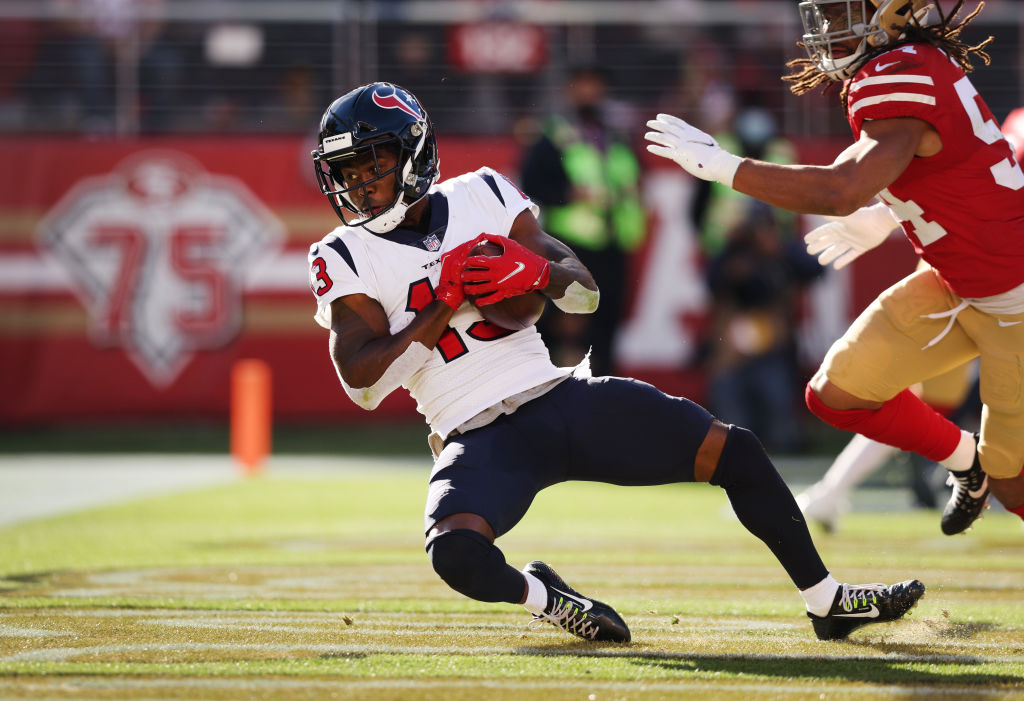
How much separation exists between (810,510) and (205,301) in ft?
21.8

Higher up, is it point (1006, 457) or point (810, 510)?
point (1006, 457)

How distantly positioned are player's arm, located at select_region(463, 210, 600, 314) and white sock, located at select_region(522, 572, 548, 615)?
0.78 metres

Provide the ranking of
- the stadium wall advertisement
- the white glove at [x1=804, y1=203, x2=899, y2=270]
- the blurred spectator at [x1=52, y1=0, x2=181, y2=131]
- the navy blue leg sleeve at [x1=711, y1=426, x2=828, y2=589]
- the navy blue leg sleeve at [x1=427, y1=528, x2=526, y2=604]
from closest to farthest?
the navy blue leg sleeve at [x1=427, y1=528, x2=526, y2=604] < the navy blue leg sleeve at [x1=711, y1=426, x2=828, y2=589] < the white glove at [x1=804, y1=203, x2=899, y2=270] < the stadium wall advertisement < the blurred spectator at [x1=52, y1=0, x2=181, y2=131]

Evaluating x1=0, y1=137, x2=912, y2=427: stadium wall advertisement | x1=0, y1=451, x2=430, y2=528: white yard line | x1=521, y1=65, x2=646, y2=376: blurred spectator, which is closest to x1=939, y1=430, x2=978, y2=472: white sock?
x1=521, y1=65, x2=646, y2=376: blurred spectator

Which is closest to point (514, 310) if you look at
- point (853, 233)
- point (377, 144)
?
point (377, 144)

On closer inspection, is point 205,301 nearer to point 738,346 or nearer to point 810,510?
point 738,346

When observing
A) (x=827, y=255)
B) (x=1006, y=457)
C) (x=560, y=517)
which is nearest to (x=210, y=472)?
(x=560, y=517)

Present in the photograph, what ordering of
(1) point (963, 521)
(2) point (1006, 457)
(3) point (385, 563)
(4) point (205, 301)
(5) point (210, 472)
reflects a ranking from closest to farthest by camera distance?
(2) point (1006, 457)
(1) point (963, 521)
(3) point (385, 563)
(5) point (210, 472)
(4) point (205, 301)

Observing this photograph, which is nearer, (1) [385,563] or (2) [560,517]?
(1) [385,563]

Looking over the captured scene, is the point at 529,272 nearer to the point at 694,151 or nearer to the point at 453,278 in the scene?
the point at 453,278

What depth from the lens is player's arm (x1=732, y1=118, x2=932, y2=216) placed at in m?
3.78

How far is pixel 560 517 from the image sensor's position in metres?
7.67

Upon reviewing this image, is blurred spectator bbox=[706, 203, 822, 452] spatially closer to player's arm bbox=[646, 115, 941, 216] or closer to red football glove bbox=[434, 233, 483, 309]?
player's arm bbox=[646, 115, 941, 216]

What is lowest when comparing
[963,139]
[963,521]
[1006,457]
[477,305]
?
[963,521]
